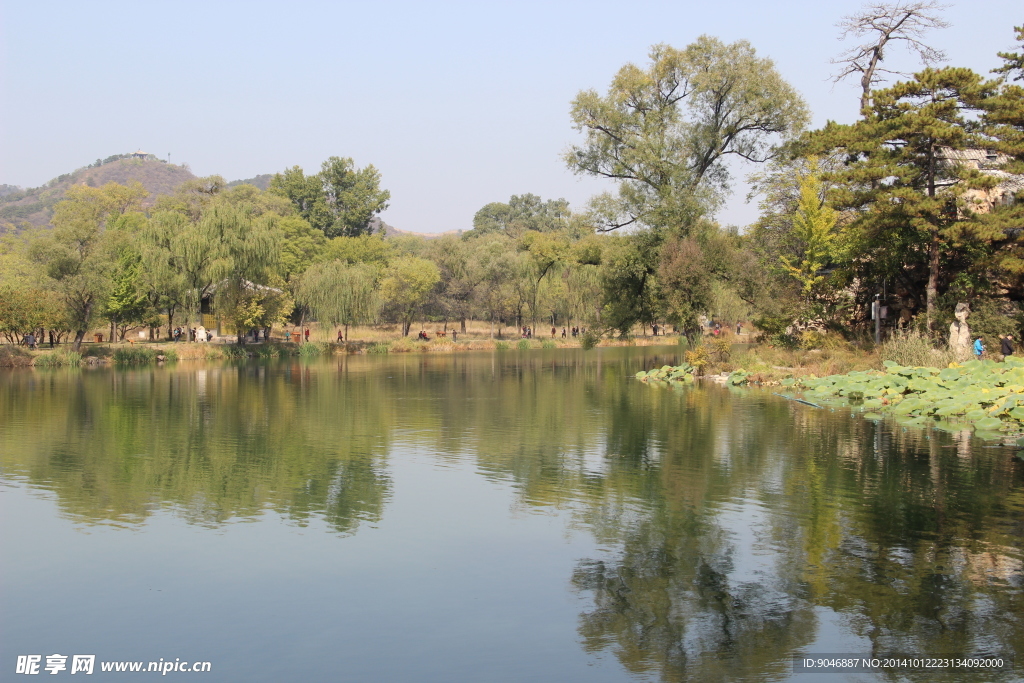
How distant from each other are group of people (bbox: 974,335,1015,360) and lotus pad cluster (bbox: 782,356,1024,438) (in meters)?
1.82

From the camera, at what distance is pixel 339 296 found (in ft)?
180

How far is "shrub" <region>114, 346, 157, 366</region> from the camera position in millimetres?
44438

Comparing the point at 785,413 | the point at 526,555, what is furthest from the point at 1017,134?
the point at 526,555

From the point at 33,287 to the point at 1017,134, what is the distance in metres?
41.9

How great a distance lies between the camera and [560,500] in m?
12.3

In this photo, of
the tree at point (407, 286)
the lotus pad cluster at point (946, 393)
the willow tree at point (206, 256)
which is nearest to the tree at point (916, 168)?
the lotus pad cluster at point (946, 393)

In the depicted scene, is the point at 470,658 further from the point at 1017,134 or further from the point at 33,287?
the point at 33,287

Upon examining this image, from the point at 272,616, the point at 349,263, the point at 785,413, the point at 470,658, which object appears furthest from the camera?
the point at 349,263

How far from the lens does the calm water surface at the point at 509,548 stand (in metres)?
7.30

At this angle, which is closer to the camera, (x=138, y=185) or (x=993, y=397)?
(x=993, y=397)

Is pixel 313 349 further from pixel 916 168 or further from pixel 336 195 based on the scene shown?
pixel 336 195

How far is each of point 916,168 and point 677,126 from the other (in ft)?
43.2

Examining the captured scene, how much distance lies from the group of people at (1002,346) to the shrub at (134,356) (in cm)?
3735

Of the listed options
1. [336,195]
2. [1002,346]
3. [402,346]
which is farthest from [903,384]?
[336,195]
